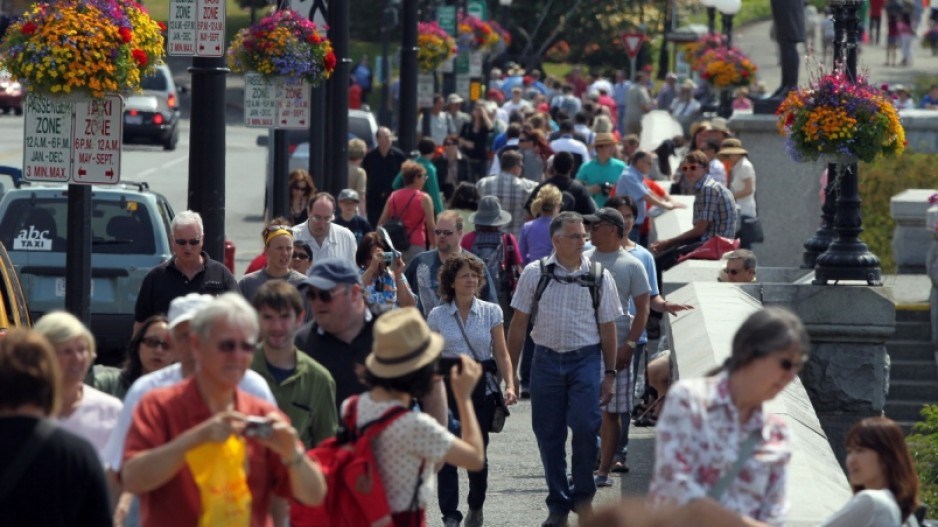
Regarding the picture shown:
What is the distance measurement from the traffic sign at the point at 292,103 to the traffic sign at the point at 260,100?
0.17ft

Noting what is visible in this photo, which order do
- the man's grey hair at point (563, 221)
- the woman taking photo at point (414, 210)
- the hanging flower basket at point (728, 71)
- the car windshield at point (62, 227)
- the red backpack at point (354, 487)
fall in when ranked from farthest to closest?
1. the hanging flower basket at point (728, 71)
2. the woman taking photo at point (414, 210)
3. the car windshield at point (62, 227)
4. the man's grey hair at point (563, 221)
5. the red backpack at point (354, 487)

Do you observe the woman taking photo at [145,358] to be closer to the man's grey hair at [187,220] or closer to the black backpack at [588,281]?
the man's grey hair at [187,220]

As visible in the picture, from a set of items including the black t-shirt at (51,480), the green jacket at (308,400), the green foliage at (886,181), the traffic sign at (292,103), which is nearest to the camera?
the black t-shirt at (51,480)

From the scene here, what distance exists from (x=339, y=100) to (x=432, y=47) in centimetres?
1501

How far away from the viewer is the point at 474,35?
43188mm

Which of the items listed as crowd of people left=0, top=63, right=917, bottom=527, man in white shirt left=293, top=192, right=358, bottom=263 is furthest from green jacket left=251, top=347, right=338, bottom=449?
man in white shirt left=293, top=192, right=358, bottom=263

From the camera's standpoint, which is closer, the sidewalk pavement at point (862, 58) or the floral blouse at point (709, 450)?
the floral blouse at point (709, 450)

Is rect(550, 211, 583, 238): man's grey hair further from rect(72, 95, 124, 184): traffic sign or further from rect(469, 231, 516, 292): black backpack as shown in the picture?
rect(469, 231, 516, 292): black backpack

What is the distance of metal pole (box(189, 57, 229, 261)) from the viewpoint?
40.8 feet

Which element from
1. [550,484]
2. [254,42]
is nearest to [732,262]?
[550,484]

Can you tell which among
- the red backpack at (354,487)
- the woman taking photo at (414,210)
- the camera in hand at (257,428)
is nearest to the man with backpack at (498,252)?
the woman taking photo at (414,210)

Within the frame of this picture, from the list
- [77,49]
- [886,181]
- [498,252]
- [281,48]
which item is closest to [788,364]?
[77,49]

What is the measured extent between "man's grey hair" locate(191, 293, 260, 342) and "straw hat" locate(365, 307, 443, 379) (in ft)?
2.26

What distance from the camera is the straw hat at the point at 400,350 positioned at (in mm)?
6355
